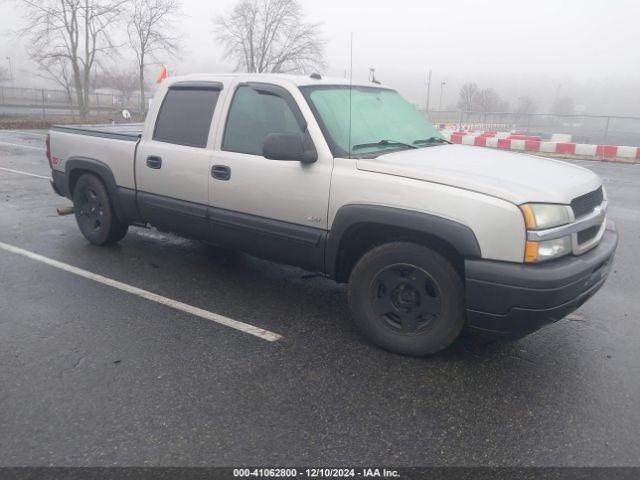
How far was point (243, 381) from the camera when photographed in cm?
320

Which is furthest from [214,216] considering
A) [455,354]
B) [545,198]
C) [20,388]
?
[545,198]

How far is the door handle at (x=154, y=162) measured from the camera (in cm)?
476

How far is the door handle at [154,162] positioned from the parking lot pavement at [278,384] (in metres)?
1.04

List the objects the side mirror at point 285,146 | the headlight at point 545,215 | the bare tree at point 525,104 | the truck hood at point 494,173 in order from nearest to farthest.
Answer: the headlight at point 545,215, the truck hood at point 494,173, the side mirror at point 285,146, the bare tree at point 525,104

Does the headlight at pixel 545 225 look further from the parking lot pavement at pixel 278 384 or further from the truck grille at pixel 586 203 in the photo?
the parking lot pavement at pixel 278 384

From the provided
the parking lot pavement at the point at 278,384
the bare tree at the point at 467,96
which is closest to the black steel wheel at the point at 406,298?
the parking lot pavement at the point at 278,384

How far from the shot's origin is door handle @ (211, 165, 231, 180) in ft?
13.9

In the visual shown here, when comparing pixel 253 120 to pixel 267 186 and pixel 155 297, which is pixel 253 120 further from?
pixel 155 297

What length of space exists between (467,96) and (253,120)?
121 feet

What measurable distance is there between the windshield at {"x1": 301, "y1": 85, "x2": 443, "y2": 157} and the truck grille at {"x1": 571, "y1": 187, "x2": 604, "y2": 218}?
1332 millimetres

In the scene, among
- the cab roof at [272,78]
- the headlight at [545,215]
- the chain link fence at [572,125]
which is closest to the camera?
the headlight at [545,215]

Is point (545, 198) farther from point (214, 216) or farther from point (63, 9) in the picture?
point (63, 9)

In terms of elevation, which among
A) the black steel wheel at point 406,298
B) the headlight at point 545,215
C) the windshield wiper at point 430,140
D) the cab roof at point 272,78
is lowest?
the black steel wheel at point 406,298

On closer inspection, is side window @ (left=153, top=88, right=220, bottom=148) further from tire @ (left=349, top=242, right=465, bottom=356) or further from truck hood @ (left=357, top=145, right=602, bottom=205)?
tire @ (left=349, top=242, right=465, bottom=356)
